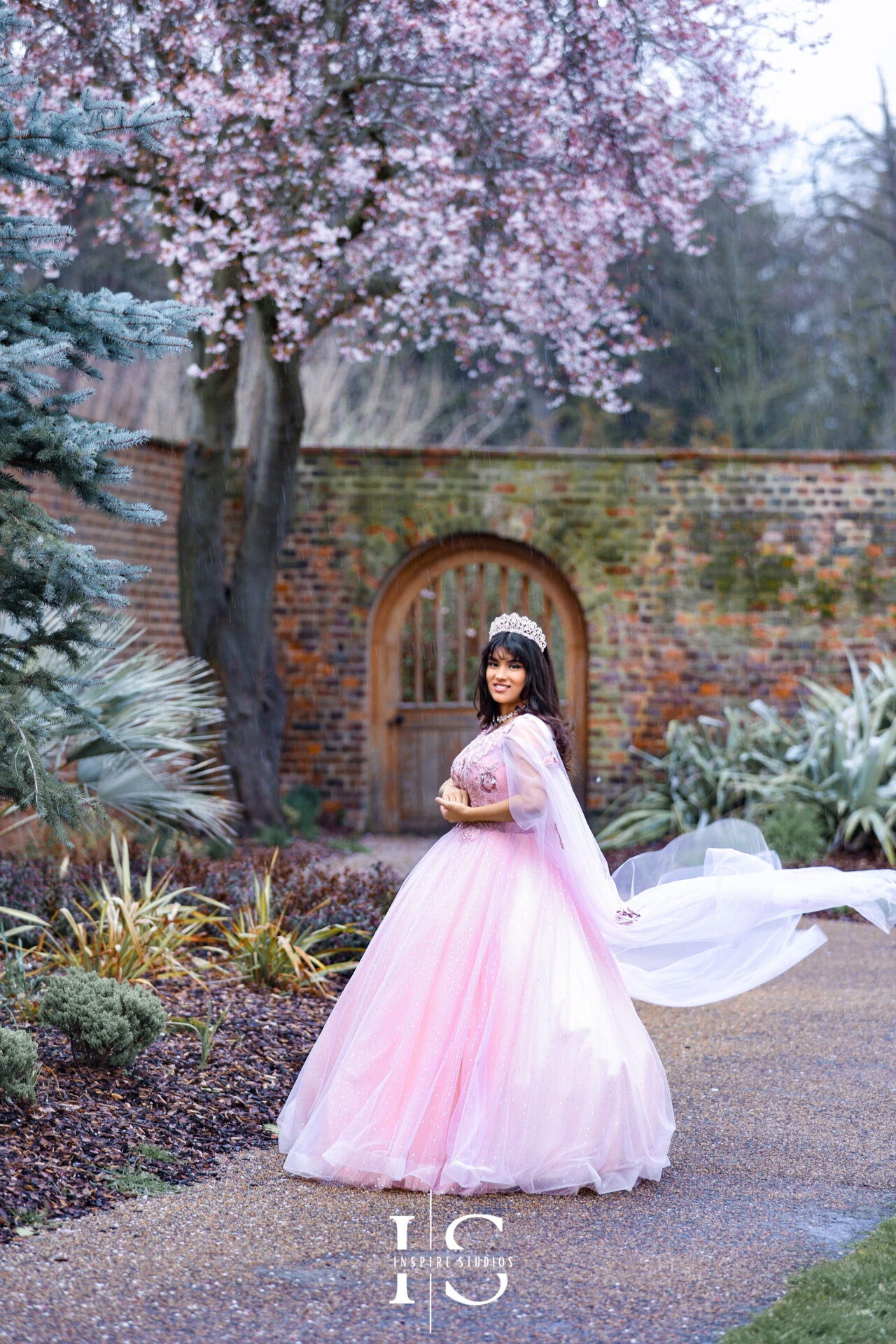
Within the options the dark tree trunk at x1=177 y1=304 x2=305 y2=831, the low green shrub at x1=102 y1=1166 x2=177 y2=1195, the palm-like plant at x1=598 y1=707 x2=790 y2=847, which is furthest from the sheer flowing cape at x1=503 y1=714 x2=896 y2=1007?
the dark tree trunk at x1=177 y1=304 x2=305 y2=831

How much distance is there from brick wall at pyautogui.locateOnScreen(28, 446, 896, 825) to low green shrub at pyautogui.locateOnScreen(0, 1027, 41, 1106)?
7471 mm

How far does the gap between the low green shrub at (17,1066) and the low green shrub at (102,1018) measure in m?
0.34

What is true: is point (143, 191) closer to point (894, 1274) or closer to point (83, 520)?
point (83, 520)

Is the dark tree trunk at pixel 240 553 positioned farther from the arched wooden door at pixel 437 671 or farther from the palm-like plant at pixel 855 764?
the palm-like plant at pixel 855 764

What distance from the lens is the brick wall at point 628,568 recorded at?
1112cm

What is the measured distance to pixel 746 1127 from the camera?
407 centimetres

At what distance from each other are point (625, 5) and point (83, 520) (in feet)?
16.2

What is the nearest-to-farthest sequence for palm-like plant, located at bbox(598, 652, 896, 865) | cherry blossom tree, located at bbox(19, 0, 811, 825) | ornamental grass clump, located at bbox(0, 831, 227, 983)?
ornamental grass clump, located at bbox(0, 831, 227, 983), cherry blossom tree, located at bbox(19, 0, 811, 825), palm-like plant, located at bbox(598, 652, 896, 865)

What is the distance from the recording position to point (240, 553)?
9781mm

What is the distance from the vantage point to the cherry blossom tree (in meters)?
8.12

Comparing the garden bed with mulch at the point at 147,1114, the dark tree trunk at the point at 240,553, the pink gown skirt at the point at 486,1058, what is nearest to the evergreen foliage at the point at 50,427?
the garden bed with mulch at the point at 147,1114

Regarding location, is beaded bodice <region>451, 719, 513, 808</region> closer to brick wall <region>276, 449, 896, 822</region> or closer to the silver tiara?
the silver tiara

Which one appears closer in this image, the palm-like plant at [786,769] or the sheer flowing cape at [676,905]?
the sheer flowing cape at [676,905]

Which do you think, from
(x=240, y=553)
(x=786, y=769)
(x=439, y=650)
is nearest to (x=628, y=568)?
(x=439, y=650)
